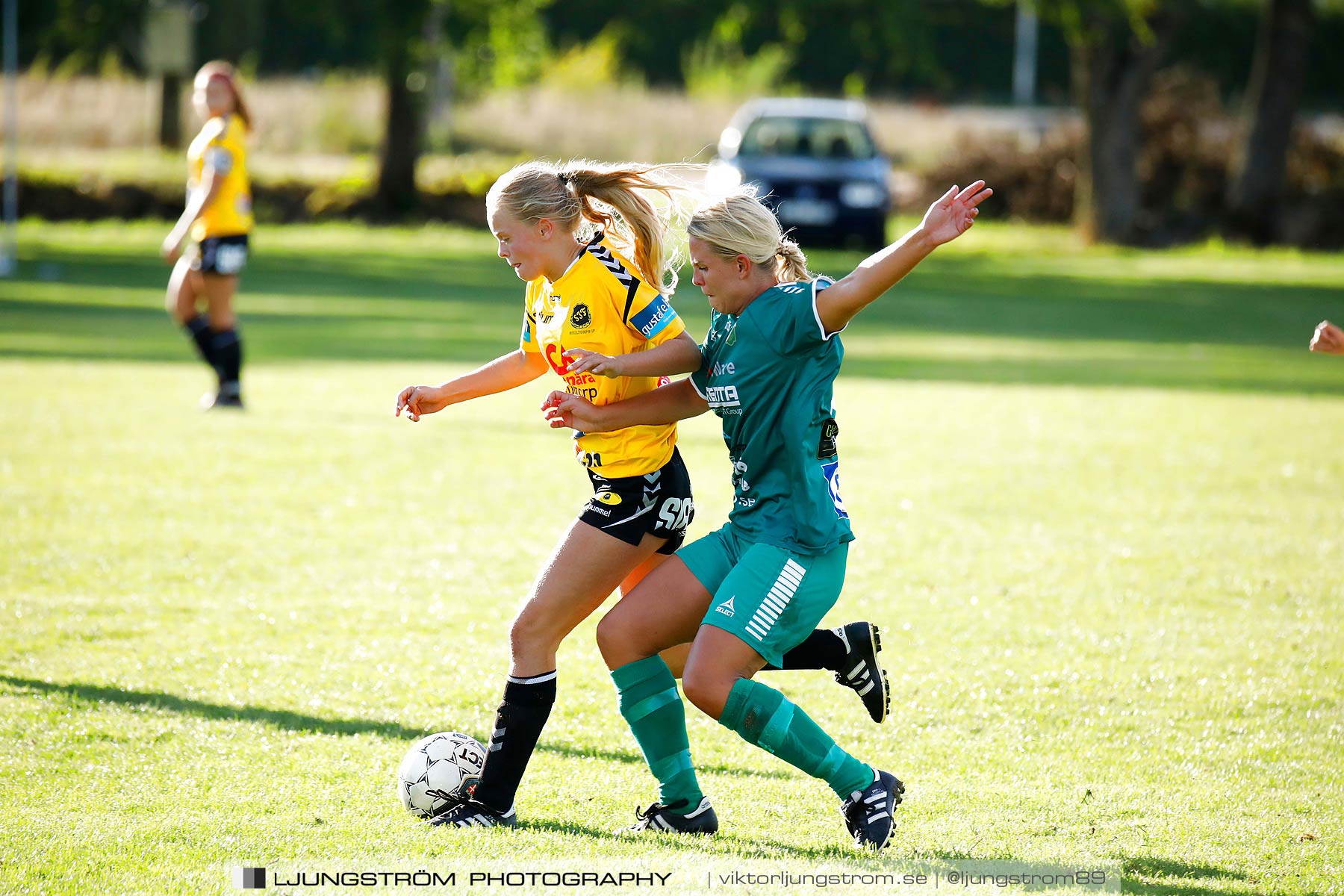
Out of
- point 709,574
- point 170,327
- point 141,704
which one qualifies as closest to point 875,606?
point 709,574

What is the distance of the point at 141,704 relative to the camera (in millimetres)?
4914

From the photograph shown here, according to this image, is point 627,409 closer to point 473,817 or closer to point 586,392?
point 586,392

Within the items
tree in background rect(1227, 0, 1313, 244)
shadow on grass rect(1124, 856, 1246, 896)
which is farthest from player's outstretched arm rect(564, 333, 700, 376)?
tree in background rect(1227, 0, 1313, 244)

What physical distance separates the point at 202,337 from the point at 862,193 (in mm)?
13944

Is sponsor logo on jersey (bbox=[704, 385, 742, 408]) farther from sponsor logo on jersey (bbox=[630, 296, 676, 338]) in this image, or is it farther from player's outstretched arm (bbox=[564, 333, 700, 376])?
sponsor logo on jersey (bbox=[630, 296, 676, 338])

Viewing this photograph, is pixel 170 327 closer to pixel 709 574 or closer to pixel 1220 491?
pixel 1220 491

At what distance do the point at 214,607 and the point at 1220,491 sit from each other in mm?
5639

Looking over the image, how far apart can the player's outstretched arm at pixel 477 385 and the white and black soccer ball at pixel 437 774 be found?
933 mm

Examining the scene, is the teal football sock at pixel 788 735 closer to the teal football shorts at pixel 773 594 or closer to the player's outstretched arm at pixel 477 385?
the teal football shorts at pixel 773 594

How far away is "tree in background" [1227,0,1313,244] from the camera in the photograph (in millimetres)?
25766

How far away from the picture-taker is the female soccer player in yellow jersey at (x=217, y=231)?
1056cm

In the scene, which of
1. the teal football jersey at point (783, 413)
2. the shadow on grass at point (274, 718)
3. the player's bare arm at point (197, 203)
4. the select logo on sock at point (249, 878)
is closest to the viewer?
the select logo on sock at point (249, 878)

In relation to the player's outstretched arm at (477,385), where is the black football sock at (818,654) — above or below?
below

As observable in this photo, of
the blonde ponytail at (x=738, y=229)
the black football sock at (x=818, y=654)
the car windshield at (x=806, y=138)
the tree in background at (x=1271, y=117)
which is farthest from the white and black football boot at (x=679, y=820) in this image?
the tree in background at (x=1271, y=117)
